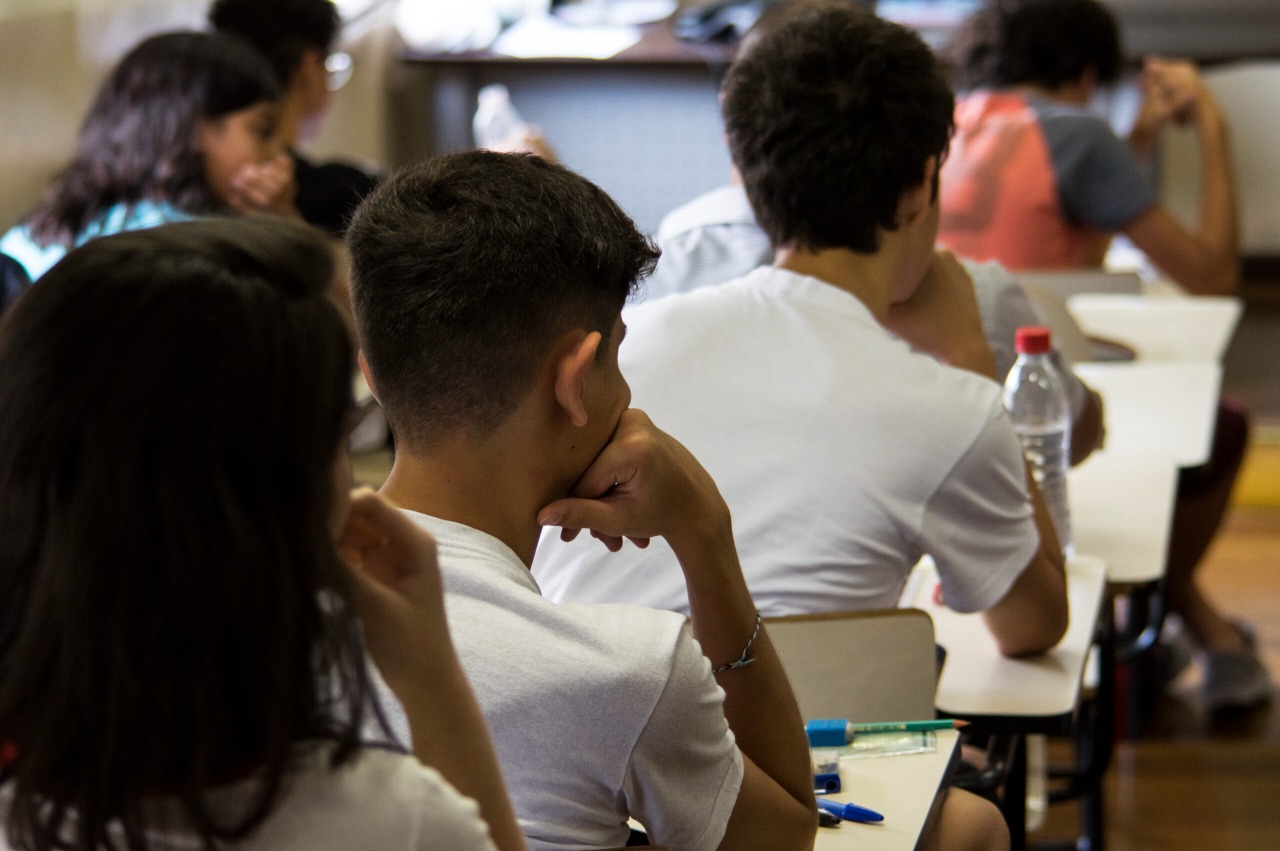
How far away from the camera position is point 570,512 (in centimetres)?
104

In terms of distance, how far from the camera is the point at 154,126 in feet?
8.84

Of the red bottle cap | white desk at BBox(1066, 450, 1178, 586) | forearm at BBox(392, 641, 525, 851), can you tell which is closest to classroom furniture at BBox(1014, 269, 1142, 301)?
white desk at BBox(1066, 450, 1178, 586)

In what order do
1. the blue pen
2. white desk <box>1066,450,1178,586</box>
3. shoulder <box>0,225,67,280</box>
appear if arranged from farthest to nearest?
shoulder <box>0,225,67,280</box> → white desk <box>1066,450,1178,586</box> → the blue pen

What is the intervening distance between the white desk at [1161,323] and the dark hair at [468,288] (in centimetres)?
183

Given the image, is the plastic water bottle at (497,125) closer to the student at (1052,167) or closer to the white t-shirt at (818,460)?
the student at (1052,167)

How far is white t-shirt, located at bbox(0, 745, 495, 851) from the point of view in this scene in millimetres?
693

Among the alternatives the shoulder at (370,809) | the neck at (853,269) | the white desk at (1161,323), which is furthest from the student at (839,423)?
the white desk at (1161,323)

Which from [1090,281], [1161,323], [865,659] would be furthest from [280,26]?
[865,659]

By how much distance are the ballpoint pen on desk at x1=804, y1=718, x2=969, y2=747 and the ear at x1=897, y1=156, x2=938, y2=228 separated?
58 cm

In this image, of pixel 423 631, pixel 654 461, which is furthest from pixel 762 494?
pixel 423 631

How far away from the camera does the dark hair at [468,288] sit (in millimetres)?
1015

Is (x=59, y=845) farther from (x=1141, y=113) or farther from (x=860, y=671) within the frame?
(x=1141, y=113)

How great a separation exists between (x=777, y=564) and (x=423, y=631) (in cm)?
65

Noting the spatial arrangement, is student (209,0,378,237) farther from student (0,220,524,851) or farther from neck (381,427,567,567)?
student (0,220,524,851)
